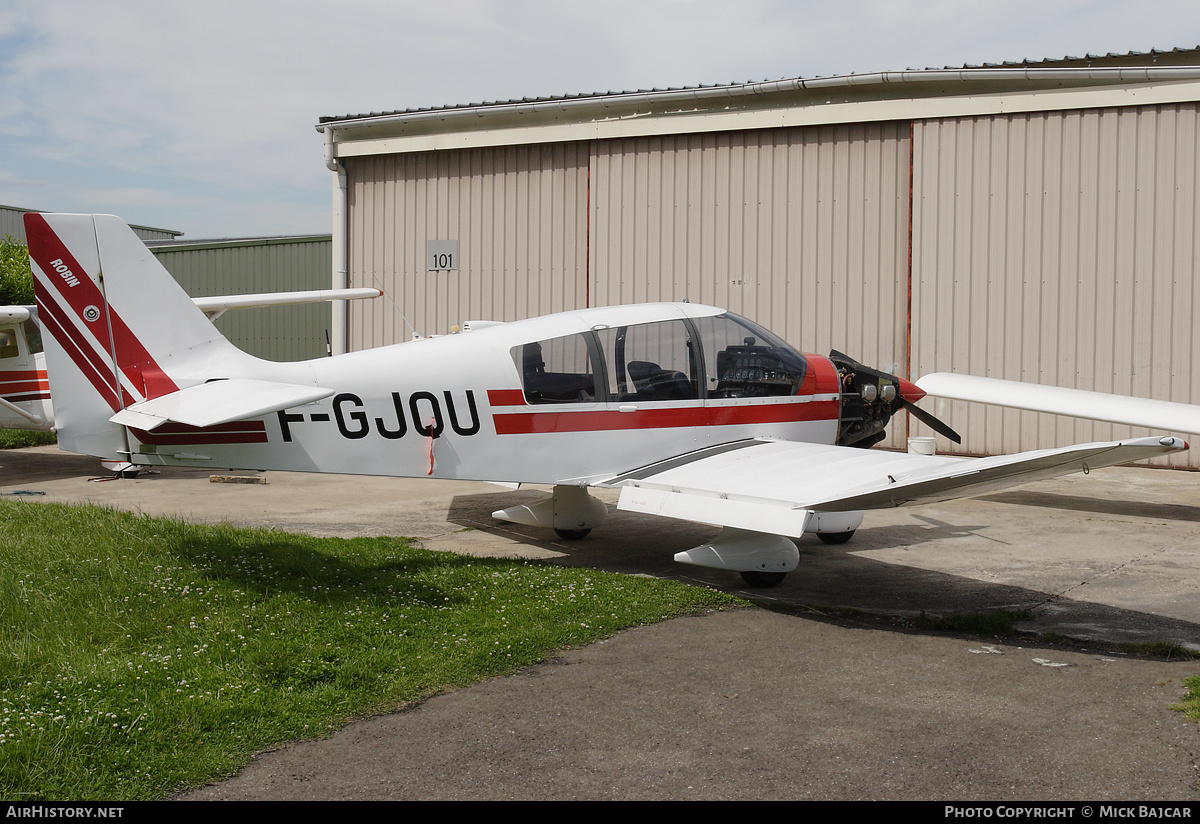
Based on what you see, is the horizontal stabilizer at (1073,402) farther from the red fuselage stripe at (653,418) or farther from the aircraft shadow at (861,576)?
the red fuselage stripe at (653,418)

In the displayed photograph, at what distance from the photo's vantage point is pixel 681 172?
1577 cm

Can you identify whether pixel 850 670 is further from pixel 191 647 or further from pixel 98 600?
pixel 98 600

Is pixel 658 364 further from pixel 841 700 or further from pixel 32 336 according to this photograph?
pixel 32 336

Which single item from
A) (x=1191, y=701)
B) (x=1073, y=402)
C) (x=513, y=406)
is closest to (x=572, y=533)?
(x=513, y=406)

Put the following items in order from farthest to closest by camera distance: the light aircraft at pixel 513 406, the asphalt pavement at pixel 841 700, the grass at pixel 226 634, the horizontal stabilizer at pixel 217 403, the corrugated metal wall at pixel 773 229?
the corrugated metal wall at pixel 773 229 → the light aircraft at pixel 513 406 → the horizontal stabilizer at pixel 217 403 → the grass at pixel 226 634 → the asphalt pavement at pixel 841 700

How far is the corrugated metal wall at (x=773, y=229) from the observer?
1471cm

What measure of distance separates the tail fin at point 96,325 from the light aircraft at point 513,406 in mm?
12

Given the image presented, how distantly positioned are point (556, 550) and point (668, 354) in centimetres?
200

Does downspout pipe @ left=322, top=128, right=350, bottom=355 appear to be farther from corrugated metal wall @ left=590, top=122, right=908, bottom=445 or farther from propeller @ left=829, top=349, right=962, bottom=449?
propeller @ left=829, top=349, right=962, bottom=449

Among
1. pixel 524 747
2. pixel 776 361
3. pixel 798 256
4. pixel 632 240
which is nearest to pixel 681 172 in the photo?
pixel 632 240

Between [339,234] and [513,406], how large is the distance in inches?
460

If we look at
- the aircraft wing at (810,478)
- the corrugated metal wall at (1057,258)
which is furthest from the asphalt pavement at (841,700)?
the corrugated metal wall at (1057,258)

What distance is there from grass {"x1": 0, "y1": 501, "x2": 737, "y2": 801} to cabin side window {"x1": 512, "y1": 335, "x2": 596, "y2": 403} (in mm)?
1347

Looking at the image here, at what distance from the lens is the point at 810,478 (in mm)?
6395
